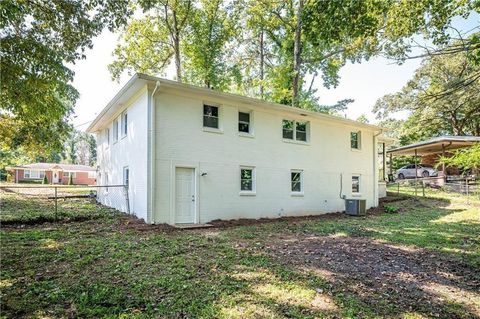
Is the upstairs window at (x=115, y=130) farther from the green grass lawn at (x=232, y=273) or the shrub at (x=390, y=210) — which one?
the shrub at (x=390, y=210)

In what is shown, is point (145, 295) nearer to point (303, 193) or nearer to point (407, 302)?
point (407, 302)

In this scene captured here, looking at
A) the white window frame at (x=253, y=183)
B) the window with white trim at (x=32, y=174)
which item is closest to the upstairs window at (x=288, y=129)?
the white window frame at (x=253, y=183)

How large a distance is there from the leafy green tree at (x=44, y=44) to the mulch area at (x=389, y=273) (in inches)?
255

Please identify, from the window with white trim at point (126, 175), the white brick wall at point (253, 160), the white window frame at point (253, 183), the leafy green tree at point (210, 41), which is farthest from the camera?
the leafy green tree at point (210, 41)

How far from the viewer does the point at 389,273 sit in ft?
18.7

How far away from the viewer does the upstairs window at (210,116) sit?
38.7ft

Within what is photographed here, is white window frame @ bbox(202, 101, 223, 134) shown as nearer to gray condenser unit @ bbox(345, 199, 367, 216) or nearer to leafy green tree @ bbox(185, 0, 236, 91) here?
gray condenser unit @ bbox(345, 199, 367, 216)

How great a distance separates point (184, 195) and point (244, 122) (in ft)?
13.4

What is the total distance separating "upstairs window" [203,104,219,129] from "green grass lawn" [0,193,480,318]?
4282mm

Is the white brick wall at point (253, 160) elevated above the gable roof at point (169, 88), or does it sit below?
below

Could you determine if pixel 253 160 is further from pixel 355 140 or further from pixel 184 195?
pixel 355 140

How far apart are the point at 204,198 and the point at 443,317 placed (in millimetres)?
8413

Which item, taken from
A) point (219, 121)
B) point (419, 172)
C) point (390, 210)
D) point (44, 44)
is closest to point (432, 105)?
point (419, 172)

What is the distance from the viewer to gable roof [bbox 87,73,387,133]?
10250 millimetres
